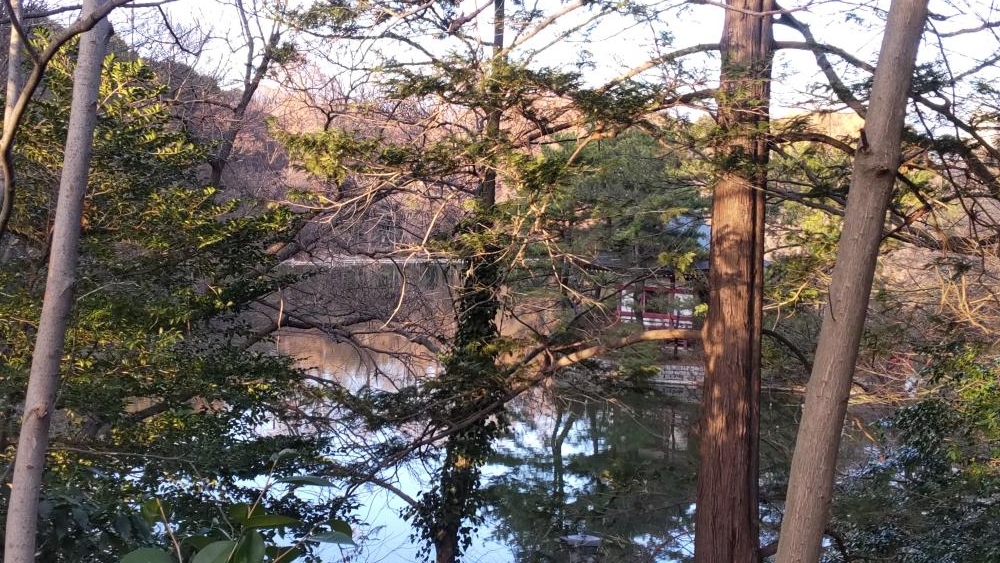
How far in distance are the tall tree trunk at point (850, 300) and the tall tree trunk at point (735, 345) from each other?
2.14 m

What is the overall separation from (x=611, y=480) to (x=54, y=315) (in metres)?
9.79

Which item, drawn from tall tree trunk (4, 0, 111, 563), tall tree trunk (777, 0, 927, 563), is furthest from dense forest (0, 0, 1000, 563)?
tall tree trunk (4, 0, 111, 563)

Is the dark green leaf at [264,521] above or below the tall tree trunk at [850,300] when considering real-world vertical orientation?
below

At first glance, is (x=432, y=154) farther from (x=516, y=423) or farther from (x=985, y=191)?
(x=516, y=423)

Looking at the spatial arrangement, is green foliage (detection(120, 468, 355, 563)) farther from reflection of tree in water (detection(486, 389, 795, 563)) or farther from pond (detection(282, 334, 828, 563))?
reflection of tree in water (detection(486, 389, 795, 563))

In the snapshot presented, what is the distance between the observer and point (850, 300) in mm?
Result: 3668

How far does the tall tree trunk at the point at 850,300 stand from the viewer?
3668 millimetres

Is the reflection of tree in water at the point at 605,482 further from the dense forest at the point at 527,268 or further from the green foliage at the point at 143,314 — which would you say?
the green foliage at the point at 143,314

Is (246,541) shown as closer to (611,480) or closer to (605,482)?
(611,480)

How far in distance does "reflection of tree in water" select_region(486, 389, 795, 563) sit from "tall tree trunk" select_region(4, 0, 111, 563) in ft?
21.2

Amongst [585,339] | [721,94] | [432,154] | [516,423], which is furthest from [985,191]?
[516,423]

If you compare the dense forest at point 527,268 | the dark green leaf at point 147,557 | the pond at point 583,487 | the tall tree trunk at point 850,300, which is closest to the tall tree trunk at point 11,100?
the dense forest at point 527,268

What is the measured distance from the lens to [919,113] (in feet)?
18.0

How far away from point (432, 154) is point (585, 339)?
2.37 m
